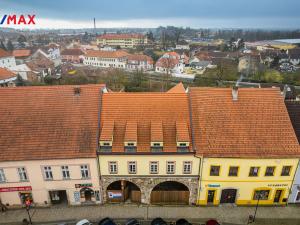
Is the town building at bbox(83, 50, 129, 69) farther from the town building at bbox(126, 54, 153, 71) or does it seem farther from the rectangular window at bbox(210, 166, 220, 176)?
the rectangular window at bbox(210, 166, 220, 176)

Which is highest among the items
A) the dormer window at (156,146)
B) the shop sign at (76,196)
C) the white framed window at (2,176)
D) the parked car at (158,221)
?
the dormer window at (156,146)

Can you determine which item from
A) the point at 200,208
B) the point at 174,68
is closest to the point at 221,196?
the point at 200,208

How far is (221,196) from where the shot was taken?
27.0 metres

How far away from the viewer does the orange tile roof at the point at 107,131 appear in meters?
25.1

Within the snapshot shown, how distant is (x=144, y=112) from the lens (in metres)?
27.4

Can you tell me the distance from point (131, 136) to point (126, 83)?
42963mm

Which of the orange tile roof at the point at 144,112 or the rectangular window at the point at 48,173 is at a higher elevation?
the orange tile roof at the point at 144,112

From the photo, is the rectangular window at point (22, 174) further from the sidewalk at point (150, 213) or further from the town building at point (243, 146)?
the town building at point (243, 146)

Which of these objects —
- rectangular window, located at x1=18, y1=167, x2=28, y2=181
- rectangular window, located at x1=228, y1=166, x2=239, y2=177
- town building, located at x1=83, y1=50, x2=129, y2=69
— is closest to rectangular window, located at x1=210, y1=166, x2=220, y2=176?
rectangular window, located at x1=228, y1=166, x2=239, y2=177

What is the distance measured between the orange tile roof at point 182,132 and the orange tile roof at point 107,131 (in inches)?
267

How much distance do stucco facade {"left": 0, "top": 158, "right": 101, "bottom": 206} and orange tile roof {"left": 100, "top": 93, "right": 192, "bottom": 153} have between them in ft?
15.4

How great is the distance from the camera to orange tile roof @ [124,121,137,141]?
25.1m

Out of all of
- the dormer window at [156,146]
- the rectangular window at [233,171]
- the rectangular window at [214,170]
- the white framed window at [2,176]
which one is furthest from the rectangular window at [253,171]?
the white framed window at [2,176]

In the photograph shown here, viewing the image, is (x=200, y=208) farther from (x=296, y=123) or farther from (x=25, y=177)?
(x=25, y=177)
